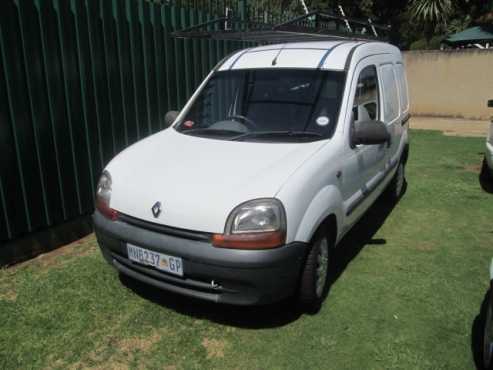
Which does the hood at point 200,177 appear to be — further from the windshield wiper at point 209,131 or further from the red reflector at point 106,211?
the windshield wiper at point 209,131

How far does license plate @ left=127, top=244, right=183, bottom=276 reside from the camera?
2.74 meters

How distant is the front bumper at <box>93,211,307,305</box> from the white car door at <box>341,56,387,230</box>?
0.97 meters

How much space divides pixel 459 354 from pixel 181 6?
206 inches

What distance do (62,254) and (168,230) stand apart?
6.90 ft

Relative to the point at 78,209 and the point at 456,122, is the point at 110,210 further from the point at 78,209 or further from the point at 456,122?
the point at 456,122

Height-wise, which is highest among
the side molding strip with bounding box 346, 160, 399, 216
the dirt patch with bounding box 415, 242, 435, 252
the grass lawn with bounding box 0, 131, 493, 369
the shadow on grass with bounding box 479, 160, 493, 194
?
the side molding strip with bounding box 346, 160, 399, 216

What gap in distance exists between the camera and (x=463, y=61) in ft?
41.1

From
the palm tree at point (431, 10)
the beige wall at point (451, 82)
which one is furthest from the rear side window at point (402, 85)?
the palm tree at point (431, 10)

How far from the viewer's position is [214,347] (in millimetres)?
2854

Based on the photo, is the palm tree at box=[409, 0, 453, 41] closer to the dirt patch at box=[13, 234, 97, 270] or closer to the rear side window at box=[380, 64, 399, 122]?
the rear side window at box=[380, 64, 399, 122]

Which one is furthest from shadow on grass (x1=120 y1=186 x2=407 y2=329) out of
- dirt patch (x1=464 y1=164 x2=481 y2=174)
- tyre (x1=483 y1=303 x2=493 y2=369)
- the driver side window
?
dirt patch (x1=464 y1=164 x2=481 y2=174)

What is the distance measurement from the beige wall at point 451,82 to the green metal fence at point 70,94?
9943mm

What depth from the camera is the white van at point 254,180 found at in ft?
8.59

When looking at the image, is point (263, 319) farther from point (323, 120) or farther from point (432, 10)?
point (432, 10)
